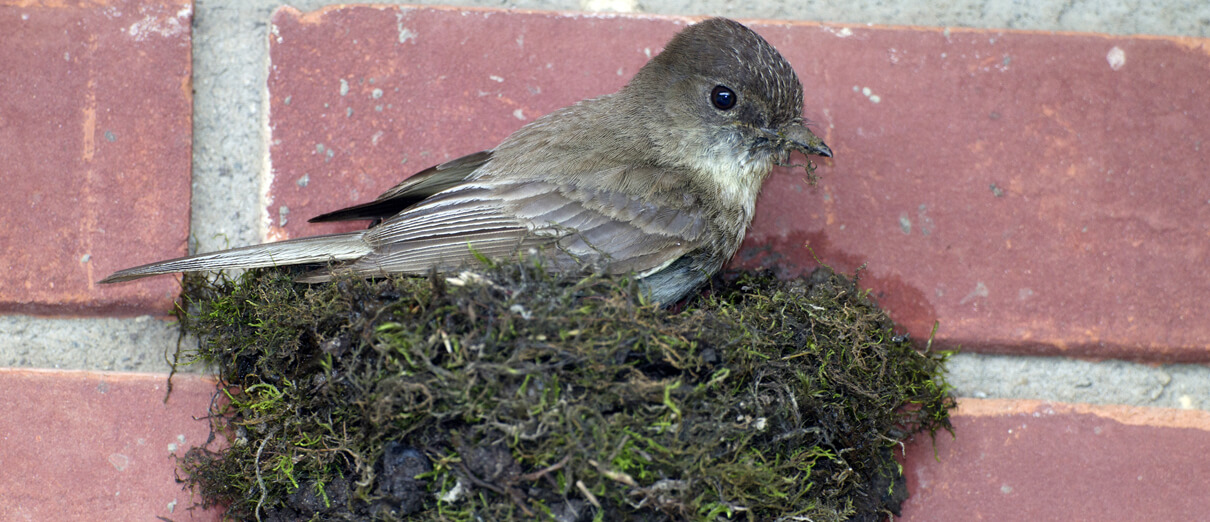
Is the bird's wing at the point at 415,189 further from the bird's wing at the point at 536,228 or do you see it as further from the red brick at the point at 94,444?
the red brick at the point at 94,444

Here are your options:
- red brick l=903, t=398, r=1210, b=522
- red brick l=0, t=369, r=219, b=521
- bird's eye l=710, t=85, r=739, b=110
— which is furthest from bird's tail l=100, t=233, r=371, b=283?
red brick l=903, t=398, r=1210, b=522

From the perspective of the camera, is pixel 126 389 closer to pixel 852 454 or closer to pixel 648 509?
pixel 648 509

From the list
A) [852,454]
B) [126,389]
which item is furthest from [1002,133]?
[126,389]

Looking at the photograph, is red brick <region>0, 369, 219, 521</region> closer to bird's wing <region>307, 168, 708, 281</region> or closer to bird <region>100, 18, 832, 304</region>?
bird <region>100, 18, 832, 304</region>

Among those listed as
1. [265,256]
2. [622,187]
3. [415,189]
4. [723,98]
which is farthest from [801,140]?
[265,256]

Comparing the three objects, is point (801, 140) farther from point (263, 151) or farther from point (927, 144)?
point (263, 151)

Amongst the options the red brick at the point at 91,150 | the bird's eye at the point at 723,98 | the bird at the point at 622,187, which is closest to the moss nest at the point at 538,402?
the bird at the point at 622,187
